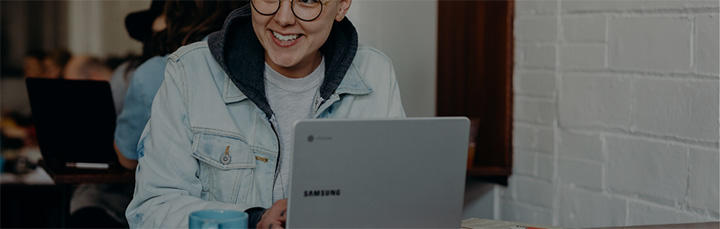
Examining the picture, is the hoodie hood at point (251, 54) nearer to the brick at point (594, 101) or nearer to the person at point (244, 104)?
the person at point (244, 104)

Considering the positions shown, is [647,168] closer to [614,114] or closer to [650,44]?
[614,114]

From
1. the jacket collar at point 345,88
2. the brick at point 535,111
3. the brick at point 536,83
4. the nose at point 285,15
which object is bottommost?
the brick at point 535,111

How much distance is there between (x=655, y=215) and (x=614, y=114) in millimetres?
267

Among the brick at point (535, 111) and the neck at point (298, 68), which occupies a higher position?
the neck at point (298, 68)

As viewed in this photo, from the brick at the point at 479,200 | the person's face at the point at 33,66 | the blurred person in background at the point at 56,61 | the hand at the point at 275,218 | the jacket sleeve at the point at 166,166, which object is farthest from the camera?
the person's face at the point at 33,66

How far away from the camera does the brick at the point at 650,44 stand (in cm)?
188

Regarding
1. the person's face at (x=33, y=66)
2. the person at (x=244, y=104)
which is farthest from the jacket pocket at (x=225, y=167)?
the person's face at (x=33, y=66)

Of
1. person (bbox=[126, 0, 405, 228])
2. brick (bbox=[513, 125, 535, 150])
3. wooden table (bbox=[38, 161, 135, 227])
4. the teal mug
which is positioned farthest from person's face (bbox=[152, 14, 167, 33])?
the teal mug

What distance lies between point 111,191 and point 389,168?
5.39ft

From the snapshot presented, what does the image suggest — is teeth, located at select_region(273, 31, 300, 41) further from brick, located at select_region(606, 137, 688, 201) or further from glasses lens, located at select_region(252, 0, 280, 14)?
brick, located at select_region(606, 137, 688, 201)

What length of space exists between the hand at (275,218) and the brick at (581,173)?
45.1 inches

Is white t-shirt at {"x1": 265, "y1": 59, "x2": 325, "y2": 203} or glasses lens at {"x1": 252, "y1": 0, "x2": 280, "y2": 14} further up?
glasses lens at {"x1": 252, "y1": 0, "x2": 280, "y2": 14}

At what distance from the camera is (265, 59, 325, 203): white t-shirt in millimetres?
1611

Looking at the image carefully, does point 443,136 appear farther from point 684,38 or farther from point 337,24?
point 684,38
